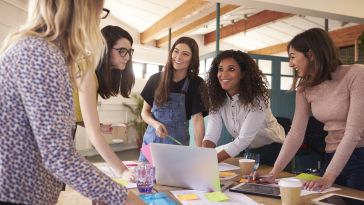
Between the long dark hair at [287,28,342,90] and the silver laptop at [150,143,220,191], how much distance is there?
74 centimetres

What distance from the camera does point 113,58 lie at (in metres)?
1.74

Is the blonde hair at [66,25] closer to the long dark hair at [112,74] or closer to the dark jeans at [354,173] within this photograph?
the long dark hair at [112,74]

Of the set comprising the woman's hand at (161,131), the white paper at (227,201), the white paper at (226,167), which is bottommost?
the white paper at (227,201)

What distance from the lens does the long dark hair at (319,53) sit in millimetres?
1626

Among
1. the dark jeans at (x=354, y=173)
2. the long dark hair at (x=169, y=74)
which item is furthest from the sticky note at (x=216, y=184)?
the long dark hair at (x=169, y=74)

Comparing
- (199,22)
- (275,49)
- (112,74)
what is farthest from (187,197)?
(275,49)

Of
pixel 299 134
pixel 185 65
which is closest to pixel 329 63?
pixel 299 134

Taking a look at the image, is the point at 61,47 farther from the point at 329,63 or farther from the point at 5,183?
the point at 329,63

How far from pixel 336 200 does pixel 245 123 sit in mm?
839

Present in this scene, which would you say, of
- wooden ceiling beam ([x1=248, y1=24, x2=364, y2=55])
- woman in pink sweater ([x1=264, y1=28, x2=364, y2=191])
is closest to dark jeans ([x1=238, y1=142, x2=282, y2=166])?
woman in pink sweater ([x1=264, y1=28, x2=364, y2=191])

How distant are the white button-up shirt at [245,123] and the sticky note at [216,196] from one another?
0.74 meters

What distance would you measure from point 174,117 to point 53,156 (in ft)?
4.94

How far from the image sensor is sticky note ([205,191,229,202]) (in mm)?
1241

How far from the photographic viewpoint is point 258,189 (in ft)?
4.52
